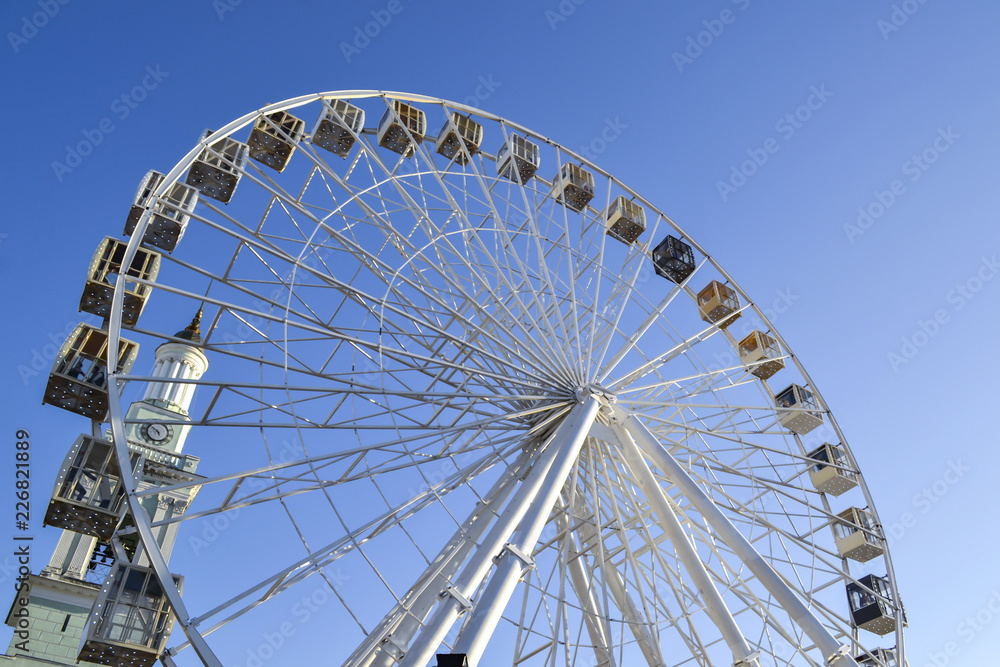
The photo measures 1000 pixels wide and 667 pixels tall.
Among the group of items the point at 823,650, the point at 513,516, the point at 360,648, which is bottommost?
the point at 360,648

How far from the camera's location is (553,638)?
49.7 feet

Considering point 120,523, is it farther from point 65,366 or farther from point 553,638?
point 553,638

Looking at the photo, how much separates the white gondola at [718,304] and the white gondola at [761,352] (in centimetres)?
79

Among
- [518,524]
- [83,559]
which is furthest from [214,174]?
[83,559]

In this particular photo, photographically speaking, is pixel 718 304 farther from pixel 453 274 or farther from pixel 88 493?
pixel 88 493

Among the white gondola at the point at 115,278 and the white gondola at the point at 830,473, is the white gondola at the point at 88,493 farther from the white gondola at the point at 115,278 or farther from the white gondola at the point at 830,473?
the white gondola at the point at 830,473

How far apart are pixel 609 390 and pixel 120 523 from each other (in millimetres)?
9566

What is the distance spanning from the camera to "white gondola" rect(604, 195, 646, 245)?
23.9 m

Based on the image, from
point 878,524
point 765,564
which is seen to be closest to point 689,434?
point 765,564

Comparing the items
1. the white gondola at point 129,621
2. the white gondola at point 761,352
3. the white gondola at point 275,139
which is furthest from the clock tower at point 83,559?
the white gondola at point 761,352

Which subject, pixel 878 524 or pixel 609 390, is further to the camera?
pixel 878 524

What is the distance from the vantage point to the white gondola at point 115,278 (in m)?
16.0

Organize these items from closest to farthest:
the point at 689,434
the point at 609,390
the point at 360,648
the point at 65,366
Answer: the point at 360,648, the point at 65,366, the point at 609,390, the point at 689,434

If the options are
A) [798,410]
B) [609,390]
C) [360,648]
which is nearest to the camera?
[360,648]
